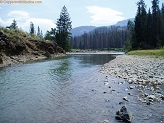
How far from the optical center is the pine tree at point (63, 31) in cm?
8818

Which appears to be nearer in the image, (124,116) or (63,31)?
(124,116)

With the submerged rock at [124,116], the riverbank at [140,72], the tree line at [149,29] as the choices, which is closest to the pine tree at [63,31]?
the tree line at [149,29]

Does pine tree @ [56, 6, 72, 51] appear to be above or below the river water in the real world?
above

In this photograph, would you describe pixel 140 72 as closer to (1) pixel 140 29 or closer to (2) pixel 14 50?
(2) pixel 14 50

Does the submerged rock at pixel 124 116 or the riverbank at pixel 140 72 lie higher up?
the riverbank at pixel 140 72

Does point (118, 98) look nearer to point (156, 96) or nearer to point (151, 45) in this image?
point (156, 96)

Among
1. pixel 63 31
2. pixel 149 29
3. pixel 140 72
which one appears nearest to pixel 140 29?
pixel 149 29

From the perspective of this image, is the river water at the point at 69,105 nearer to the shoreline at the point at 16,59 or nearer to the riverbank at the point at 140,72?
the riverbank at the point at 140,72

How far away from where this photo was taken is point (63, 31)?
293ft

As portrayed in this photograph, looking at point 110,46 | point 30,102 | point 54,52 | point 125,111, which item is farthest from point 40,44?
point 110,46

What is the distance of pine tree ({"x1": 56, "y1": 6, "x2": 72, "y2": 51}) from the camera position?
88181 mm

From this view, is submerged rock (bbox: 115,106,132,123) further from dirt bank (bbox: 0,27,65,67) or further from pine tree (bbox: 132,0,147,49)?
pine tree (bbox: 132,0,147,49)

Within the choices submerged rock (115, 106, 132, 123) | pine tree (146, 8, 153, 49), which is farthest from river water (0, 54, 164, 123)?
pine tree (146, 8, 153, 49)

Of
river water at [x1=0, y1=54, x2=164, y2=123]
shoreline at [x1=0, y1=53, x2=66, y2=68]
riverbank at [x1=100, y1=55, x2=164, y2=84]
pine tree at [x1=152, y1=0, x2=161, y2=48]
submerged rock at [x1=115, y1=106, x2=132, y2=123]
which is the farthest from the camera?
pine tree at [x1=152, y1=0, x2=161, y2=48]
